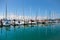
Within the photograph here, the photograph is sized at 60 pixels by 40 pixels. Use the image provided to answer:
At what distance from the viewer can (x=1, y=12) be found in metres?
2.26

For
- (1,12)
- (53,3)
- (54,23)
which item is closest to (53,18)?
(54,23)

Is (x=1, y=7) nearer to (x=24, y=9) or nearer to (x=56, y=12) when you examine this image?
(x=24, y=9)

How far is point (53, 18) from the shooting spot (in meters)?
2.23

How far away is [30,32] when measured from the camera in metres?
2.22

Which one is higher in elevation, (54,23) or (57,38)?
(54,23)

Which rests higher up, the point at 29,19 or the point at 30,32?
the point at 29,19

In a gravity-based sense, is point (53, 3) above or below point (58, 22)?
above

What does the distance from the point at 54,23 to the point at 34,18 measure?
0.36 m

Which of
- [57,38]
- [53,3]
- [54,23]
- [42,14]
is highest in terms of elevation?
[53,3]

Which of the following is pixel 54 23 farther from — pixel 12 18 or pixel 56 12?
pixel 12 18

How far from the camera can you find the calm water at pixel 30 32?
219 centimetres

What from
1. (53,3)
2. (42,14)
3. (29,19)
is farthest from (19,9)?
(53,3)

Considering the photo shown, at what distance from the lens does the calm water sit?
219 cm

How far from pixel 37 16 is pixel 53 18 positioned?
0.28m
